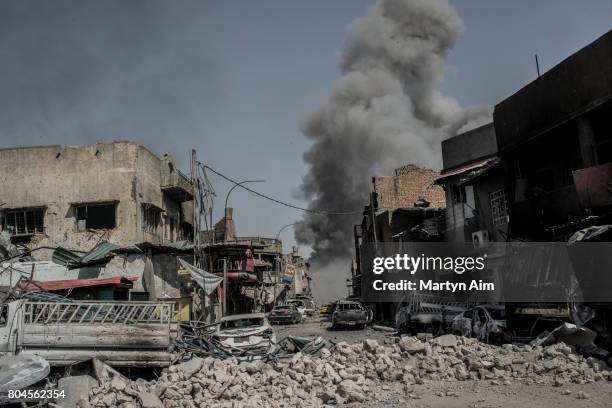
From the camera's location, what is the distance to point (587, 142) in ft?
52.8

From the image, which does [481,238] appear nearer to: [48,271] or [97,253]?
[97,253]

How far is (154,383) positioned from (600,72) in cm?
1401

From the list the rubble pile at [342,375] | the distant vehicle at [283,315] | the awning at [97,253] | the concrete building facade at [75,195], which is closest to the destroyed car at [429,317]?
the rubble pile at [342,375]

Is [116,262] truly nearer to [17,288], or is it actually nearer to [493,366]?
[17,288]

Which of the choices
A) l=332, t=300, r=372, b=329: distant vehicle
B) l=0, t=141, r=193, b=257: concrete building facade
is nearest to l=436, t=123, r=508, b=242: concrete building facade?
l=332, t=300, r=372, b=329: distant vehicle

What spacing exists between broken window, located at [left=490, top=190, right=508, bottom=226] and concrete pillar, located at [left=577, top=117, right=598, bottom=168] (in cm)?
783

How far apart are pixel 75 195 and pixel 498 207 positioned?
19913 mm

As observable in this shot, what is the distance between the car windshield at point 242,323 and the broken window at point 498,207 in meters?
13.4

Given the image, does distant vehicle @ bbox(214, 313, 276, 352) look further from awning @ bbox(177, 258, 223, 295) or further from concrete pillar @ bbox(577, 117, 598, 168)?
concrete pillar @ bbox(577, 117, 598, 168)

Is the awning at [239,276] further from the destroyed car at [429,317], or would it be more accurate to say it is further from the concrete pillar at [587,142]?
the concrete pillar at [587,142]

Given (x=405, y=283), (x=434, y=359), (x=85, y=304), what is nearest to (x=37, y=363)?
(x=85, y=304)

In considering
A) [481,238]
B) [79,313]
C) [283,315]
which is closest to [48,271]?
[79,313]

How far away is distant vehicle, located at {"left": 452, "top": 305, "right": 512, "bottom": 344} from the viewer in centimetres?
1584

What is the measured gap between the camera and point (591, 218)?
593 inches
